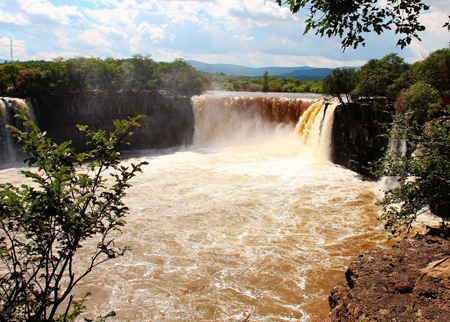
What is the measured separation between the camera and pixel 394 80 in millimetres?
16875

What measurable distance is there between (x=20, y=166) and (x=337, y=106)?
19.3 m

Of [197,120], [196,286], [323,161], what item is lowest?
[196,286]

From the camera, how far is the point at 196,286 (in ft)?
25.8

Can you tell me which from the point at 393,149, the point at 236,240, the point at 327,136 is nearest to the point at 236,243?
the point at 236,240

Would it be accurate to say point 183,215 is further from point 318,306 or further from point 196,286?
point 318,306

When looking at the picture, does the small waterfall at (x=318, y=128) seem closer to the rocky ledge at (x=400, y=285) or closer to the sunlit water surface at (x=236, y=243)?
the sunlit water surface at (x=236, y=243)

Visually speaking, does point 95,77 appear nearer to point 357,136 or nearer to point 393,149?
point 357,136

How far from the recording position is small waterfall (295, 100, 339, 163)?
62.2ft

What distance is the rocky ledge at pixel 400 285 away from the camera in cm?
444

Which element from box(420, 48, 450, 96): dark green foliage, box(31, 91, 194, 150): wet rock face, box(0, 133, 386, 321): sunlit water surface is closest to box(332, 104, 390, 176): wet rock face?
box(0, 133, 386, 321): sunlit water surface

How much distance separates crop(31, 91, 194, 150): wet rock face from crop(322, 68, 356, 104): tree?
11.7 m

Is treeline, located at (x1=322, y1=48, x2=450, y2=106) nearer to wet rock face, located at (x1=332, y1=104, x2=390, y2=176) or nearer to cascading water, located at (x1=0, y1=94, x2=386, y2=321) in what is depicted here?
wet rock face, located at (x1=332, y1=104, x2=390, y2=176)

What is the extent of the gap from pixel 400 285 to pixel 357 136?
45.3 ft

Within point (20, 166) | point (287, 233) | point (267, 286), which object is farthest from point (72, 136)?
point (267, 286)
